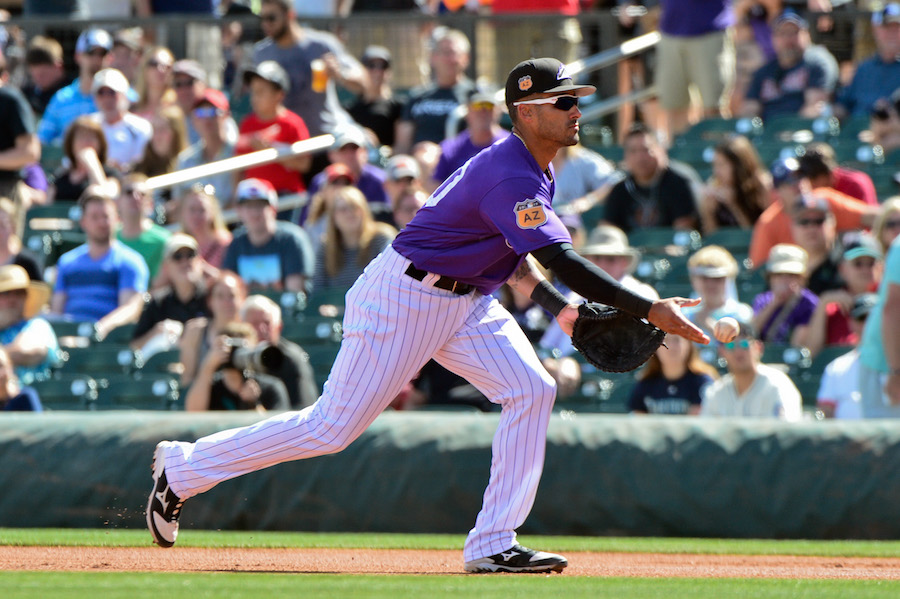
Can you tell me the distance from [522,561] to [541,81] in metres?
1.65

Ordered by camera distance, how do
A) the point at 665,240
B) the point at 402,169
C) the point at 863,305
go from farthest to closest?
the point at 402,169 < the point at 665,240 < the point at 863,305

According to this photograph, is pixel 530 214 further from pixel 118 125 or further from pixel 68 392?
pixel 118 125

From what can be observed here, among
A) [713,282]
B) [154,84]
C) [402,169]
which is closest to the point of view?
[713,282]

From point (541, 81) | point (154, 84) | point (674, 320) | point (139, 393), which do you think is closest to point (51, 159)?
point (154, 84)

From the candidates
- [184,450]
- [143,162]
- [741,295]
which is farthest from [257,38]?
[184,450]

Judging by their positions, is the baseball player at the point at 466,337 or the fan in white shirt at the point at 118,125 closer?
the baseball player at the point at 466,337

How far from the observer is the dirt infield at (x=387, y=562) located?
513cm

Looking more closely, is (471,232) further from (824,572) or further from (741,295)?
(741,295)

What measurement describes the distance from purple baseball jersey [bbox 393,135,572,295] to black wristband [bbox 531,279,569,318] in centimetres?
13

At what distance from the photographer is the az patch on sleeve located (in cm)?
462

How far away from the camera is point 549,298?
5066 millimetres

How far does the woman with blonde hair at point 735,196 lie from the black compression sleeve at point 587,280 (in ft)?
16.2

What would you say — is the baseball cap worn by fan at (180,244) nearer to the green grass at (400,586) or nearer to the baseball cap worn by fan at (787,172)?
the baseball cap worn by fan at (787,172)

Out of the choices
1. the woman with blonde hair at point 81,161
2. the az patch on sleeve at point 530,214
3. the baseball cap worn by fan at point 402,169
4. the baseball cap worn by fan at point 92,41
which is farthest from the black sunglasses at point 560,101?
the baseball cap worn by fan at point 92,41
